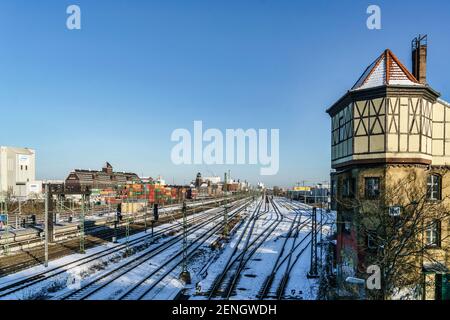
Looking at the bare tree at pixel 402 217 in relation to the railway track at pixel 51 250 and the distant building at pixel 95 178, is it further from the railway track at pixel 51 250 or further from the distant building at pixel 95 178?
the distant building at pixel 95 178

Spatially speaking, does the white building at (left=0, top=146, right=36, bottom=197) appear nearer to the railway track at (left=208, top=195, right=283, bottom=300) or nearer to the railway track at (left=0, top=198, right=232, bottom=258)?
the railway track at (left=0, top=198, right=232, bottom=258)

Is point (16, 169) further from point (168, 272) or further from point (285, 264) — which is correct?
point (285, 264)

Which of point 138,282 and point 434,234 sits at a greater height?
point 434,234

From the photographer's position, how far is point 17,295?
17094 mm

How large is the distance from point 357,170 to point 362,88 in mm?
4621

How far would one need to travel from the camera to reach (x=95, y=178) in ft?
263

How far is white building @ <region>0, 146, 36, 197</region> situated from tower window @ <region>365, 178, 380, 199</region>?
6812 cm

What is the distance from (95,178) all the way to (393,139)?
7787 centimetres

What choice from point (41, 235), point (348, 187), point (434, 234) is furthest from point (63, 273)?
point (434, 234)

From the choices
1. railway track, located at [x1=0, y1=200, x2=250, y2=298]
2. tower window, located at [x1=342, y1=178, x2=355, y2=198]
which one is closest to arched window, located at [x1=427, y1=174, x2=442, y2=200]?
tower window, located at [x1=342, y1=178, x2=355, y2=198]

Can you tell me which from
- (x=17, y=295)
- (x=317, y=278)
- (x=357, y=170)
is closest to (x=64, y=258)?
(x=17, y=295)

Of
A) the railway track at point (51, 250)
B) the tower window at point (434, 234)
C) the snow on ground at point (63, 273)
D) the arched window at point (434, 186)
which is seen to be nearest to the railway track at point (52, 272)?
the snow on ground at point (63, 273)

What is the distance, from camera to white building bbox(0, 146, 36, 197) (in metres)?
64.2
